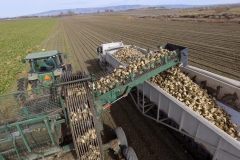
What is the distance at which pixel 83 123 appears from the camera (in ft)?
13.3

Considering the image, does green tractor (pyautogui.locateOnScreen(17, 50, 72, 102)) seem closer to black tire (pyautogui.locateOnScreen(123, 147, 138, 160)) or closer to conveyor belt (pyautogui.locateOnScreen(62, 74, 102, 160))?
conveyor belt (pyautogui.locateOnScreen(62, 74, 102, 160))

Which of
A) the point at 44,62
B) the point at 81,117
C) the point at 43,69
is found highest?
the point at 44,62

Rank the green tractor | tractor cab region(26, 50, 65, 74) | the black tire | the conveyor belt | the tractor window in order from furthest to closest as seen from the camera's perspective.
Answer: the tractor window, tractor cab region(26, 50, 65, 74), the green tractor, the black tire, the conveyor belt

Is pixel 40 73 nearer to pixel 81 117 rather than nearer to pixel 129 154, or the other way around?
pixel 81 117

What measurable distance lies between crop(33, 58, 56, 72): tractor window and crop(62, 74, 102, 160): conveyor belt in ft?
12.3

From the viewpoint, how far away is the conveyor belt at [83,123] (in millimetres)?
4000

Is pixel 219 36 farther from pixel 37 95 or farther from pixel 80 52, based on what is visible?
pixel 37 95

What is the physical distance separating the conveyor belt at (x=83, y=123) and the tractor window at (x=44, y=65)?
375 centimetres

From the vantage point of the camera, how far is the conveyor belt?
4000 millimetres

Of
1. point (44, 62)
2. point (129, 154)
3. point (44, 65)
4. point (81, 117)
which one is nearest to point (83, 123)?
point (81, 117)

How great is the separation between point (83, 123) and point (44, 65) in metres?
4.52

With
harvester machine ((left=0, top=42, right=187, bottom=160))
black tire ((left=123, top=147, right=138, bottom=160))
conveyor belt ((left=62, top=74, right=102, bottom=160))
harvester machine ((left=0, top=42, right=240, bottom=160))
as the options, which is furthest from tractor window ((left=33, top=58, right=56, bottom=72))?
black tire ((left=123, top=147, right=138, bottom=160))

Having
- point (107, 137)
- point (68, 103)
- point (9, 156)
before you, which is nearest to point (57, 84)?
point (68, 103)

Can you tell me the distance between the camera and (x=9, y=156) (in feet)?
14.6
